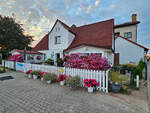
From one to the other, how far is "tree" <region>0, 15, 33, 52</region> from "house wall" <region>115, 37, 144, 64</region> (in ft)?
73.8

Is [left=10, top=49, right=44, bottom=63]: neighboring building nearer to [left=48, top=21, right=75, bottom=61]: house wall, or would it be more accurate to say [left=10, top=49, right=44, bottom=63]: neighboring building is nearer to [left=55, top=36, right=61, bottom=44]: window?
[left=48, top=21, right=75, bottom=61]: house wall

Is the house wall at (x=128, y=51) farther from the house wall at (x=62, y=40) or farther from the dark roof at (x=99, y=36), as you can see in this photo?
the house wall at (x=62, y=40)

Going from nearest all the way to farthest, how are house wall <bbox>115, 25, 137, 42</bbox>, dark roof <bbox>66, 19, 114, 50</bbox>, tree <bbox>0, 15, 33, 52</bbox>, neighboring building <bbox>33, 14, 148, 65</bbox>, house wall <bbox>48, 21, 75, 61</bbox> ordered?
dark roof <bbox>66, 19, 114, 50</bbox> → neighboring building <bbox>33, 14, 148, 65</bbox> → house wall <bbox>48, 21, 75, 61</bbox> → house wall <bbox>115, 25, 137, 42</bbox> → tree <bbox>0, 15, 33, 52</bbox>

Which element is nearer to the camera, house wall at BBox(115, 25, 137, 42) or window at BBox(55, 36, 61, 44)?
window at BBox(55, 36, 61, 44)

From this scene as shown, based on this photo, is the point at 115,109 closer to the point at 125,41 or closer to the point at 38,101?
the point at 38,101

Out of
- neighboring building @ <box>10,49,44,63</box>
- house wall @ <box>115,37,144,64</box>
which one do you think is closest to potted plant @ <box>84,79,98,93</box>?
house wall @ <box>115,37,144,64</box>

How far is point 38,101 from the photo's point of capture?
8.78ft

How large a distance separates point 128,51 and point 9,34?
24286 mm

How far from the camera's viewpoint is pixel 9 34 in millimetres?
16484

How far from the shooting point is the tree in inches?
632

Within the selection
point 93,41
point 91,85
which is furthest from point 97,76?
point 93,41

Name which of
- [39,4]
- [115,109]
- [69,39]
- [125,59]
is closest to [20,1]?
[39,4]

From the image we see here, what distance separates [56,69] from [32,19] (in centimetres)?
998

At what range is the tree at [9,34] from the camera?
16.0 meters
